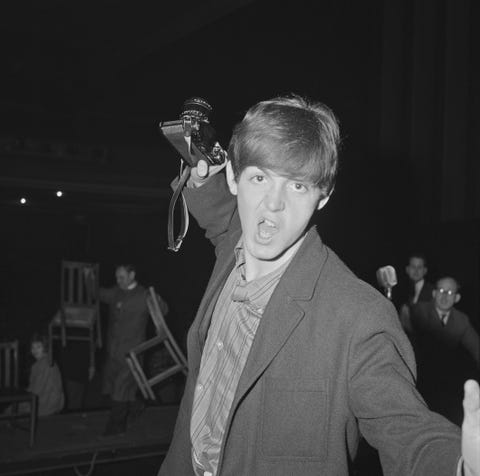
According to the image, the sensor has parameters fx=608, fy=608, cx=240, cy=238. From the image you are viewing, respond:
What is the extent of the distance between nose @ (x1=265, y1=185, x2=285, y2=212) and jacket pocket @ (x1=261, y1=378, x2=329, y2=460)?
0.32 m

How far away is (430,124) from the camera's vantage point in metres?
5.62

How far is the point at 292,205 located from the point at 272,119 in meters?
0.18

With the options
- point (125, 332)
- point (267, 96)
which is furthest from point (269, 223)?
point (267, 96)

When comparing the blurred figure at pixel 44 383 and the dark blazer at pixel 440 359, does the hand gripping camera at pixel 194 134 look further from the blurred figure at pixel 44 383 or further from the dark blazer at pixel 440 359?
the blurred figure at pixel 44 383

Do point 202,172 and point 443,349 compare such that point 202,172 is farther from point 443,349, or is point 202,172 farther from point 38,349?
point 38,349

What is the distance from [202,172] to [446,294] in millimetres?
2910

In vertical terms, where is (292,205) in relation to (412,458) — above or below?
above

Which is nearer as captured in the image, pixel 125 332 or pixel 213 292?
pixel 213 292

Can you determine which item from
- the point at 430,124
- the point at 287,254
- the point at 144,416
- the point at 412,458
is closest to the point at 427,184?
the point at 430,124

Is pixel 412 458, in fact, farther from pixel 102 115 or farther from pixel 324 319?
pixel 102 115

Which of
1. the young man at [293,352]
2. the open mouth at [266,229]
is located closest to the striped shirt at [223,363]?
the young man at [293,352]

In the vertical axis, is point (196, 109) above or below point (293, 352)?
above

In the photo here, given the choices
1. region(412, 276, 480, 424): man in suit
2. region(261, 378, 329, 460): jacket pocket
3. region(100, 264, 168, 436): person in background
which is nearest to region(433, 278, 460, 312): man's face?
region(412, 276, 480, 424): man in suit

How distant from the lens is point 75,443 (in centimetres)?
441
